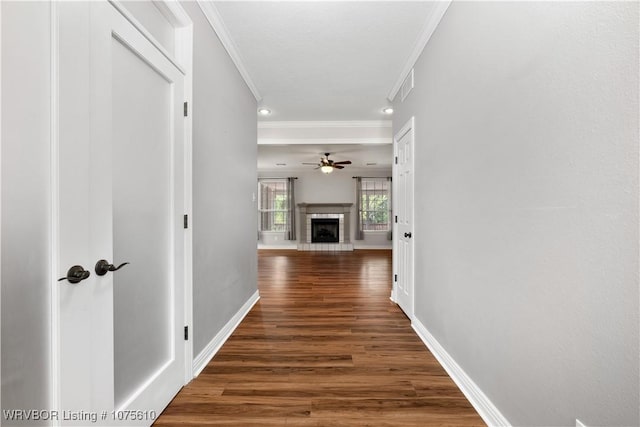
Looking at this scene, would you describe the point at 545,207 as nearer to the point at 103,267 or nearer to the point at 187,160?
the point at 103,267

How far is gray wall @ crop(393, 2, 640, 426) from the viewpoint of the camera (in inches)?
34.7

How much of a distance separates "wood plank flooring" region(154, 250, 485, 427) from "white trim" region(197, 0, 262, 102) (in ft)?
8.50

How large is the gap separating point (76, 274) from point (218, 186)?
1.46 metres

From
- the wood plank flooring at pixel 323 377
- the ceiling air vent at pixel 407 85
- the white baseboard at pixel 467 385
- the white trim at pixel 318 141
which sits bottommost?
the wood plank flooring at pixel 323 377

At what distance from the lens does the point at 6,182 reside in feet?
2.83

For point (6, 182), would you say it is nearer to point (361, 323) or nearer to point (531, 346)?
point (531, 346)

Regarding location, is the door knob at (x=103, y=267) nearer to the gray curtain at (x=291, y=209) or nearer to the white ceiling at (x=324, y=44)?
the white ceiling at (x=324, y=44)

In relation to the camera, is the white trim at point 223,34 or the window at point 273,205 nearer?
the white trim at point 223,34

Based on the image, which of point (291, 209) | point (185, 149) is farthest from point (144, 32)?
point (291, 209)

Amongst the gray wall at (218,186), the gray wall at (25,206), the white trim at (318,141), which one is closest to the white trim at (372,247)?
the white trim at (318,141)

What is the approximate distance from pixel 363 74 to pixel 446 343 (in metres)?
2.74

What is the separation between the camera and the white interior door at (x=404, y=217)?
9.78ft

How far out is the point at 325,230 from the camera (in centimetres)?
938

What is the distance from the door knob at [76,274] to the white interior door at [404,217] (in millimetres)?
2565
